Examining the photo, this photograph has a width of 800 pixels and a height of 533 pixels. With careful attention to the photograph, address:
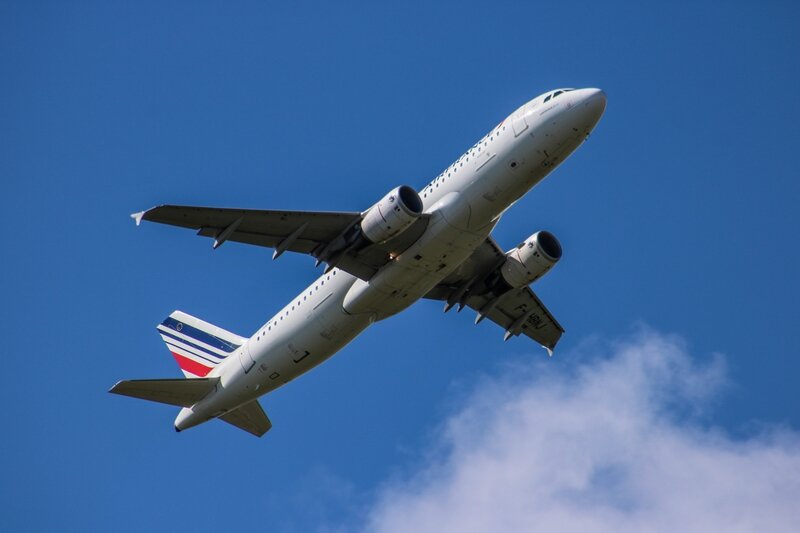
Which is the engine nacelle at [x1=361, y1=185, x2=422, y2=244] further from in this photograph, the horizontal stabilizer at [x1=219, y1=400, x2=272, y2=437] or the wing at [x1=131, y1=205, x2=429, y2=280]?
the horizontal stabilizer at [x1=219, y1=400, x2=272, y2=437]

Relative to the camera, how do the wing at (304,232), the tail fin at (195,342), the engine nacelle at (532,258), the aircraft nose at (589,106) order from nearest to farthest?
the aircraft nose at (589,106) < the wing at (304,232) < the engine nacelle at (532,258) < the tail fin at (195,342)

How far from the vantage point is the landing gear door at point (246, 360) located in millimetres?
43000

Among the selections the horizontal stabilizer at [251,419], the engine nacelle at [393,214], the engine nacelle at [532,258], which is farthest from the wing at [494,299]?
the horizontal stabilizer at [251,419]

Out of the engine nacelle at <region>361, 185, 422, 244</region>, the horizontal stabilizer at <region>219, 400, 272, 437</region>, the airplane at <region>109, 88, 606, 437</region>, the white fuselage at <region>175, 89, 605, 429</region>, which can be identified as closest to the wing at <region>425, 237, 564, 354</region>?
the airplane at <region>109, 88, 606, 437</region>

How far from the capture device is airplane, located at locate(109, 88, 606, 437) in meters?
38.0

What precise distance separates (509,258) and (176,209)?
1371 cm

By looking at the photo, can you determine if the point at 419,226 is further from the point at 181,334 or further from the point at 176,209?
the point at 181,334

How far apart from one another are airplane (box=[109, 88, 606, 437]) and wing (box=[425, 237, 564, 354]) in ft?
0.26

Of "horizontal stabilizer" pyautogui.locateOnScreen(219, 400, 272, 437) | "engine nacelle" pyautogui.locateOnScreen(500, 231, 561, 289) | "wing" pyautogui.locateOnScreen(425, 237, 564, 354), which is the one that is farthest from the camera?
"horizontal stabilizer" pyautogui.locateOnScreen(219, 400, 272, 437)

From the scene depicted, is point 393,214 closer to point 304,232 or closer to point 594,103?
point 304,232

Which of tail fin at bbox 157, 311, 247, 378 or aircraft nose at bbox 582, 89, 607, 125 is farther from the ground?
aircraft nose at bbox 582, 89, 607, 125

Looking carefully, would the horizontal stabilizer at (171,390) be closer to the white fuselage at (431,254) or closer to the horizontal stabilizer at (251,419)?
the white fuselage at (431,254)

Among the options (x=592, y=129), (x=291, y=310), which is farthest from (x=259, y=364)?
(x=592, y=129)

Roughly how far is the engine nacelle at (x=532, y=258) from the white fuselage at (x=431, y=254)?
4489 mm
